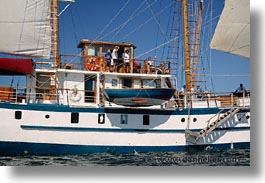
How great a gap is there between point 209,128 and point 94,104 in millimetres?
1895

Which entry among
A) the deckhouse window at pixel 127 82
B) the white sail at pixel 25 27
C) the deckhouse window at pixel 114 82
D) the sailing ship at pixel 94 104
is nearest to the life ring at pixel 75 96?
the sailing ship at pixel 94 104

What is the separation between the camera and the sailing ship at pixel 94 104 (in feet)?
17.3

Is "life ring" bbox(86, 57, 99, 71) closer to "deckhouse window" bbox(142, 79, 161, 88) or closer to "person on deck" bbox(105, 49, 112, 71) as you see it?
"person on deck" bbox(105, 49, 112, 71)

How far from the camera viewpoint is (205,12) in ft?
17.4

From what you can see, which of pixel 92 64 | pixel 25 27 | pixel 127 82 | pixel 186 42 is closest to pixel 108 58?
pixel 92 64

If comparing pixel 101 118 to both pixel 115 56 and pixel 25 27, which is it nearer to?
pixel 115 56

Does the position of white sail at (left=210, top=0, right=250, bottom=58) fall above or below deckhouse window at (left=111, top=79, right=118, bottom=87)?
above

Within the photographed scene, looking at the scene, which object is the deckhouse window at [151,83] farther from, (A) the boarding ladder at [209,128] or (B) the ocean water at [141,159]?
(B) the ocean water at [141,159]

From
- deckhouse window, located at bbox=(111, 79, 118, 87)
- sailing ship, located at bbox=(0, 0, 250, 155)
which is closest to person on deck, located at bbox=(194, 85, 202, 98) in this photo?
Result: sailing ship, located at bbox=(0, 0, 250, 155)

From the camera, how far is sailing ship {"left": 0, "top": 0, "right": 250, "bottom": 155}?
5270 millimetres

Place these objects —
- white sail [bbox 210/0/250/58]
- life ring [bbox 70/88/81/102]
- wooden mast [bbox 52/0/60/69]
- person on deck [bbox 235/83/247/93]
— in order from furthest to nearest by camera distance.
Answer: life ring [bbox 70/88/81/102] → wooden mast [bbox 52/0/60/69] → person on deck [bbox 235/83/247/93] → white sail [bbox 210/0/250/58]

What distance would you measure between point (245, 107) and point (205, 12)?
1689 millimetres

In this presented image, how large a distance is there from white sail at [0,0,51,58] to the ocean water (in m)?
1.49

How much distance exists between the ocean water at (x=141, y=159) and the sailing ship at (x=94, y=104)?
24 cm
